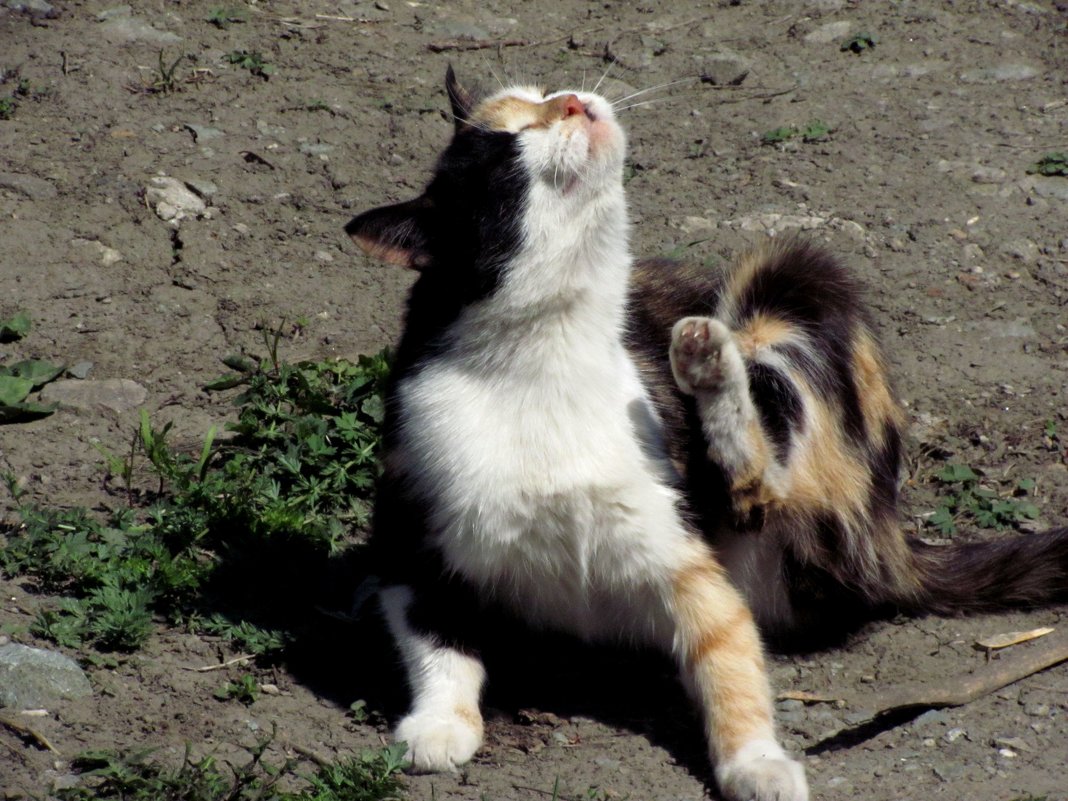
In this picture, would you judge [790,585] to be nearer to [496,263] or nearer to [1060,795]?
[1060,795]

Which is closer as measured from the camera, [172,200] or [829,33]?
[172,200]

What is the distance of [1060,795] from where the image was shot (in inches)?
104

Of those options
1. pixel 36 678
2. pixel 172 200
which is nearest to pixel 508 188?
pixel 36 678

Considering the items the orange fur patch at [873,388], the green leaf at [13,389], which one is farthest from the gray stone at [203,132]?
the orange fur patch at [873,388]

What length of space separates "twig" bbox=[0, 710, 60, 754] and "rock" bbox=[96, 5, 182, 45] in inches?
154

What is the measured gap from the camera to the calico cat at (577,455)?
283 cm

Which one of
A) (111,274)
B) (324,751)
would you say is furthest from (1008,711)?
(111,274)

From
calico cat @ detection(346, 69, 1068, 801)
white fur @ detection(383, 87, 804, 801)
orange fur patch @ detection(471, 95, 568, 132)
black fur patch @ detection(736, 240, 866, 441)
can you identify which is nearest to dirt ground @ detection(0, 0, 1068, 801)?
calico cat @ detection(346, 69, 1068, 801)

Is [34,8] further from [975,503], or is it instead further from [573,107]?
[975,503]

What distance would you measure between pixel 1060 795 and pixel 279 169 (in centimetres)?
392

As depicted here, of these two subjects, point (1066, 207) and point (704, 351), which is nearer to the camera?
point (704, 351)

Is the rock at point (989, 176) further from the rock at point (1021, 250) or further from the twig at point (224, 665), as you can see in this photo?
the twig at point (224, 665)

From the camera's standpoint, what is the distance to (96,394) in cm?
410

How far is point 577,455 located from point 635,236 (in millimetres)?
2288
